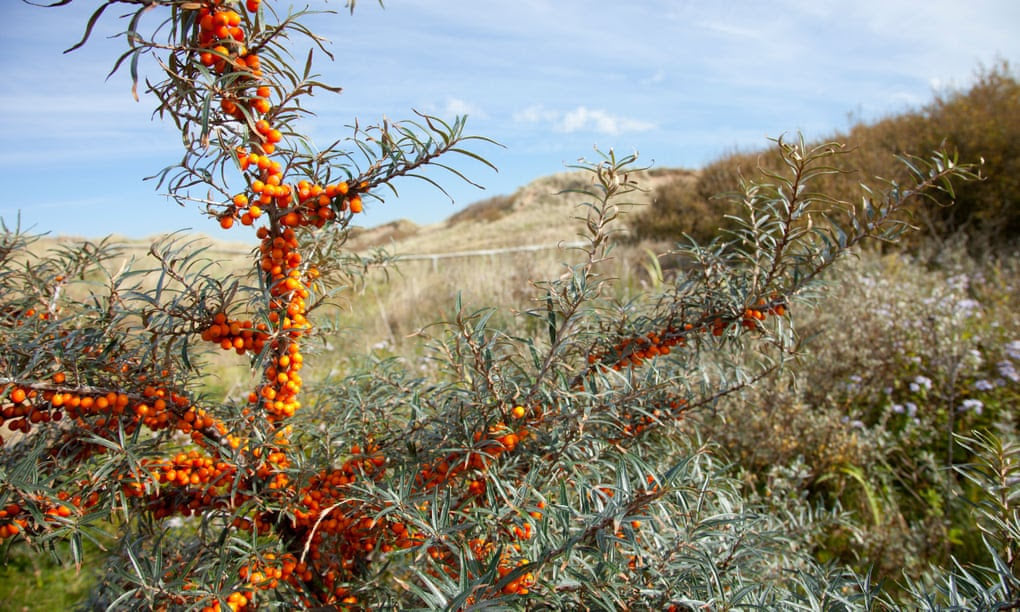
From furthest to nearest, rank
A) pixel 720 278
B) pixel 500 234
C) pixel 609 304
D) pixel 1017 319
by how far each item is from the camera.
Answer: pixel 500 234
pixel 1017 319
pixel 609 304
pixel 720 278

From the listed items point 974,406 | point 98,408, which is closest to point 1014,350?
point 974,406

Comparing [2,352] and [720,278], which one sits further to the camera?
[720,278]

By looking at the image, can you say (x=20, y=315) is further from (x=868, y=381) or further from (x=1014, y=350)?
(x=1014, y=350)

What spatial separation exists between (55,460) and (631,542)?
1.22 meters

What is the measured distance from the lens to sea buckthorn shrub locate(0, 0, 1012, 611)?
112 centimetres

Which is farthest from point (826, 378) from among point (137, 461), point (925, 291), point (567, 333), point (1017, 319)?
point (137, 461)

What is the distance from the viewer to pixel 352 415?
148 centimetres

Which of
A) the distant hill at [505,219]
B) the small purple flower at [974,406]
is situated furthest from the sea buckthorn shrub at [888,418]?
the distant hill at [505,219]

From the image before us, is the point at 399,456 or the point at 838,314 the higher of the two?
the point at 399,456

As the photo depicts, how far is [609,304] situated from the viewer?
1524mm

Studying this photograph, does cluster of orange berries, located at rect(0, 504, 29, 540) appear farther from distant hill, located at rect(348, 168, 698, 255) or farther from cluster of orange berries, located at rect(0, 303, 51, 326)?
distant hill, located at rect(348, 168, 698, 255)

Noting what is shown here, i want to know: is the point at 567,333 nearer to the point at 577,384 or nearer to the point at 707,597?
the point at 577,384

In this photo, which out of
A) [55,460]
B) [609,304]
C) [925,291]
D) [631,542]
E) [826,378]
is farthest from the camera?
[925,291]

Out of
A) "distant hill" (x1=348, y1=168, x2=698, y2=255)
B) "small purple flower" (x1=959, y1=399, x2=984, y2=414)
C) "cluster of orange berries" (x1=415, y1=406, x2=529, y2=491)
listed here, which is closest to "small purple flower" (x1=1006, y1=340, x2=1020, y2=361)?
"small purple flower" (x1=959, y1=399, x2=984, y2=414)
